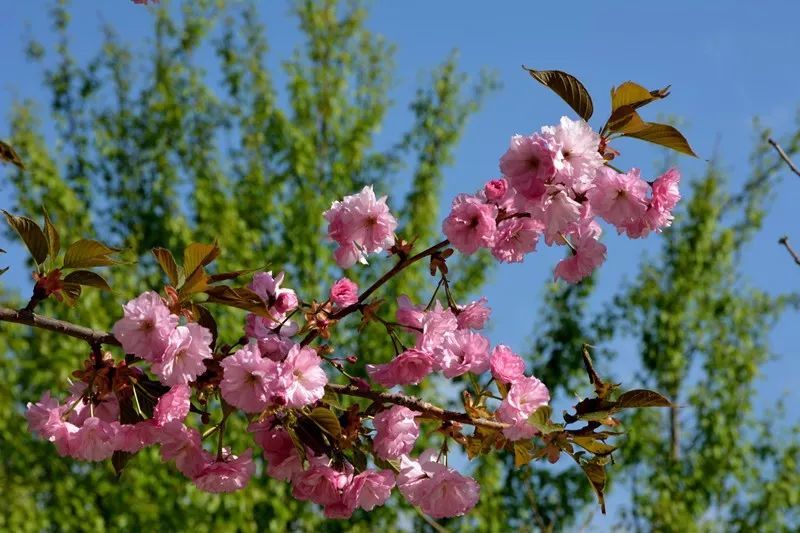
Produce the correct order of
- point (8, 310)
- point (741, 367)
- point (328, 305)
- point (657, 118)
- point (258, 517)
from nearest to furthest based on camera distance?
point (8, 310) → point (328, 305) → point (258, 517) → point (741, 367) → point (657, 118)

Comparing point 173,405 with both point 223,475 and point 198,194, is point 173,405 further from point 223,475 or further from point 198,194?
point 198,194

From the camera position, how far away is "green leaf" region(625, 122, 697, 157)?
1369mm

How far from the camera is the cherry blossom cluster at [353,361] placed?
1.36 m

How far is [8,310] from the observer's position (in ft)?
4.53

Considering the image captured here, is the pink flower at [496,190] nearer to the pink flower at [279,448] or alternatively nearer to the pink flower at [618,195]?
the pink flower at [618,195]

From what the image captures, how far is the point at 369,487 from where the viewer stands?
58.1 inches

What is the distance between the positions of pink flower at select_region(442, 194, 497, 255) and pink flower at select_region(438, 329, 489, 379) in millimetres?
129

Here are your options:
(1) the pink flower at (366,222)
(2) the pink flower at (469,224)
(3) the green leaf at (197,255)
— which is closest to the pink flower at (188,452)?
(3) the green leaf at (197,255)

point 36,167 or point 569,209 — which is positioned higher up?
point 36,167

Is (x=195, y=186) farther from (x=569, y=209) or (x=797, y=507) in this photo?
(x=569, y=209)

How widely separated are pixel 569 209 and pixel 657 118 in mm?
7447

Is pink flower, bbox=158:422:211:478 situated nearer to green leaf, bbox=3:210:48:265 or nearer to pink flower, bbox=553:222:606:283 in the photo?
green leaf, bbox=3:210:48:265

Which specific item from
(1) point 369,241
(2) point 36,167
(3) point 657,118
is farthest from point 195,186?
(1) point 369,241

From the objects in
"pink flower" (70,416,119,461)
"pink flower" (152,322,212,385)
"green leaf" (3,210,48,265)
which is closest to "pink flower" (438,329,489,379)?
"pink flower" (152,322,212,385)
